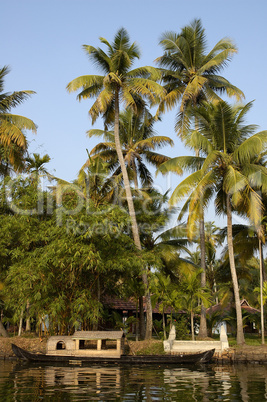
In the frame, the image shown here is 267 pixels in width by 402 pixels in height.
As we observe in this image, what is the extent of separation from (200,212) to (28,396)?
12553 millimetres

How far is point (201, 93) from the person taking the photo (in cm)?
2488

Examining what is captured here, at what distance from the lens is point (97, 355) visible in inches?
707

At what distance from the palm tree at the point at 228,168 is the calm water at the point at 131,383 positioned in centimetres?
603

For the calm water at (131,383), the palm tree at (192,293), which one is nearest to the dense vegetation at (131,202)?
the palm tree at (192,293)

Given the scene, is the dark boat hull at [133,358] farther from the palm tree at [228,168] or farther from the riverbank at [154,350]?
the palm tree at [228,168]

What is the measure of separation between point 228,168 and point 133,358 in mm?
9148

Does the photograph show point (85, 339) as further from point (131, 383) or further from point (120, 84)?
point (120, 84)

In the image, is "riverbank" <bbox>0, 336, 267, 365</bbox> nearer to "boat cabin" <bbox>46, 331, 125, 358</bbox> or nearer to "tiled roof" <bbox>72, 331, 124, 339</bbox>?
"boat cabin" <bbox>46, 331, 125, 358</bbox>

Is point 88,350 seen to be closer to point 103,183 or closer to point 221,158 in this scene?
point 103,183

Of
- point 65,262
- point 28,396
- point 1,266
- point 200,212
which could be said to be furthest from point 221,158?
point 28,396

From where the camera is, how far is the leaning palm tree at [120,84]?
2167 cm

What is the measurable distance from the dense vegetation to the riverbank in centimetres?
109

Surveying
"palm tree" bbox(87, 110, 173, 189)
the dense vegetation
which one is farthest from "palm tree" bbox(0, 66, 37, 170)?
"palm tree" bbox(87, 110, 173, 189)

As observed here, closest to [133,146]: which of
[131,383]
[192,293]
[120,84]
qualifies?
[120,84]
